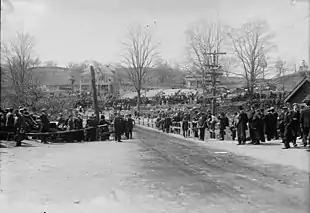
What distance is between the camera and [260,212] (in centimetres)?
779

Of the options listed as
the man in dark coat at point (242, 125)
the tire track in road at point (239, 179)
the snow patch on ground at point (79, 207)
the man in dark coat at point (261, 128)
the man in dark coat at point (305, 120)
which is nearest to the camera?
the snow patch on ground at point (79, 207)

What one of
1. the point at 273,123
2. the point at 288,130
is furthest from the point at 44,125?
the point at 288,130

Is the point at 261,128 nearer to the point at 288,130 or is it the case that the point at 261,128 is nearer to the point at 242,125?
the point at 242,125

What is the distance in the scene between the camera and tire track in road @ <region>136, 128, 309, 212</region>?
8.76 metres

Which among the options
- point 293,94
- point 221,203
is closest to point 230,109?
point 293,94

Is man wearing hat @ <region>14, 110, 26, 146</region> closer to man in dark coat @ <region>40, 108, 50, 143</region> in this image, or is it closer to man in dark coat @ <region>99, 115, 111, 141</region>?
man in dark coat @ <region>40, 108, 50, 143</region>

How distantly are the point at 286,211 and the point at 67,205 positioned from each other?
3.93m

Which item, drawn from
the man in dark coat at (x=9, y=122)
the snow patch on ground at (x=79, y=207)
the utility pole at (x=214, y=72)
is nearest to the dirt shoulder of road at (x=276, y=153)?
the snow patch on ground at (x=79, y=207)

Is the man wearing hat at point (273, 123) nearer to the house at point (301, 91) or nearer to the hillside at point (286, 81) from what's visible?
the house at point (301, 91)

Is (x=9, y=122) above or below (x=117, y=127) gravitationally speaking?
above

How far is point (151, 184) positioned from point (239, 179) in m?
2.11

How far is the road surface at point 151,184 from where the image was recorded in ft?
27.7

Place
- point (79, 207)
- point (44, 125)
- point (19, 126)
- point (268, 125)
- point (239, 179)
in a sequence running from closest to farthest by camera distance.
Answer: point (79, 207), point (239, 179), point (268, 125), point (19, 126), point (44, 125)

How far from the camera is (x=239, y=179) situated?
10906 millimetres
